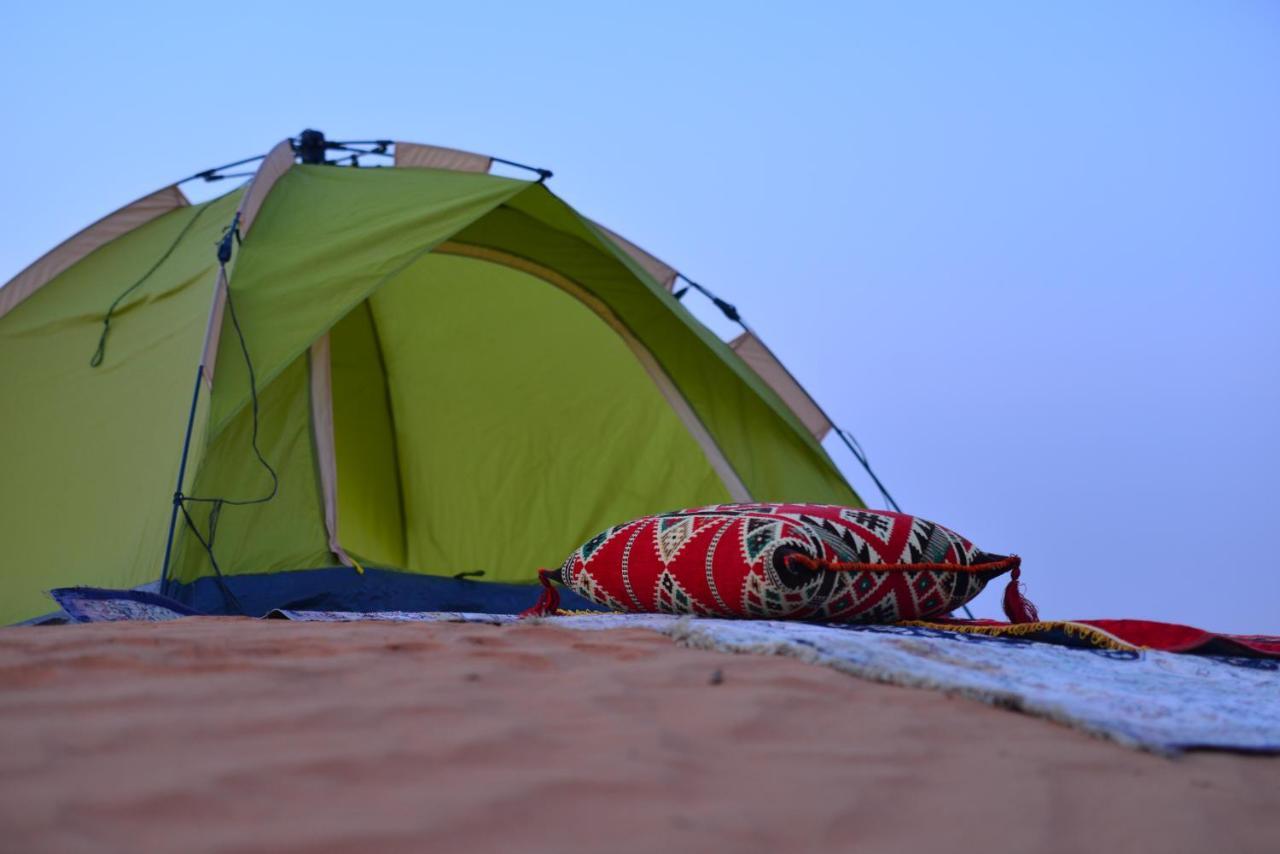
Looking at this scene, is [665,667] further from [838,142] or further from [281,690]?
[838,142]

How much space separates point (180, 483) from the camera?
293 centimetres

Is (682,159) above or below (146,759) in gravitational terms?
above

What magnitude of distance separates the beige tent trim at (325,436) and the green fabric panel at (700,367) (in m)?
0.68

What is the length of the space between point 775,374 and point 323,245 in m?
1.81

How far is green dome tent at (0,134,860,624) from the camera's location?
317cm

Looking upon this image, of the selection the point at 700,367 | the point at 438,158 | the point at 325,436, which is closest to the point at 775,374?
the point at 700,367

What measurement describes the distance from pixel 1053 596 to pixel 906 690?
6.64 m

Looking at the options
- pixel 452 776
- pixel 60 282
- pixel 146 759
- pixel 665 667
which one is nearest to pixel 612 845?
pixel 452 776

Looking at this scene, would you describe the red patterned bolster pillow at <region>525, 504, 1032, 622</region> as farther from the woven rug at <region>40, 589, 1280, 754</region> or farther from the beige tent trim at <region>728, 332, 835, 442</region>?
the beige tent trim at <region>728, 332, 835, 442</region>

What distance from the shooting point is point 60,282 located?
391 cm

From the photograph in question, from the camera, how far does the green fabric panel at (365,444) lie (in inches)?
175

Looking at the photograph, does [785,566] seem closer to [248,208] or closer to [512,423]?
[248,208]

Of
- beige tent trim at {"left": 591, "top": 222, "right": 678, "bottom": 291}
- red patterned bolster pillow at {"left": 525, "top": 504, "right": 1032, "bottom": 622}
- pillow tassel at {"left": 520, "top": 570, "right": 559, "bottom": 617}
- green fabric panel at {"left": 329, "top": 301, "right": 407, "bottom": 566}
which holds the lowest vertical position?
pillow tassel at {"left": 520, "top": 570, "right": 559, "bottom": 617}

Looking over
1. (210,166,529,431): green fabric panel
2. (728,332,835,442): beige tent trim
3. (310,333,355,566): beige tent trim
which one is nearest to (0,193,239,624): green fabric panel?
(210,166,529,431): green fabric panel
